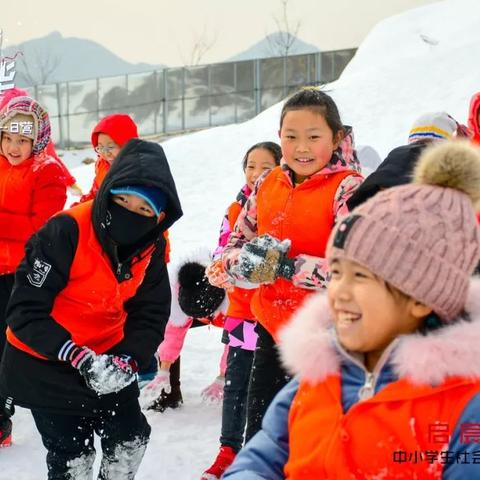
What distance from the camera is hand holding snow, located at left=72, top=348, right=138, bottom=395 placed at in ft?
8.43

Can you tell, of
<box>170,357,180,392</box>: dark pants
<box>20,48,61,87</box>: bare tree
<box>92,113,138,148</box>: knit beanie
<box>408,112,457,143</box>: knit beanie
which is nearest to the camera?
<box>408,112,457,143</box>: knit beanie

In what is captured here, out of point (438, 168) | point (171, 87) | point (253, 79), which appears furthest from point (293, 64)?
point (438, 168)

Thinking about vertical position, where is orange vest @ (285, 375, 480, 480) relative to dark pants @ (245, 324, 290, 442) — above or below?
above

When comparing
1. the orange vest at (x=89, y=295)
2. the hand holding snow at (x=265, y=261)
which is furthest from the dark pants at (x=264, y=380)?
the orange vest at (x=89, y=295)

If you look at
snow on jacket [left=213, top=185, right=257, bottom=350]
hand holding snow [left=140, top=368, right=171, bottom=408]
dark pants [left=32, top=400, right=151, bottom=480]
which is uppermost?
snow on jacket [left=213, top=185, right=257, bottom=350]

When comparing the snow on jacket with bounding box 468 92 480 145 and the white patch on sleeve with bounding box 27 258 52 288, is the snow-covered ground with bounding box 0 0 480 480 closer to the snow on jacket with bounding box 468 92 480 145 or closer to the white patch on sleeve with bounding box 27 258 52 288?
the white patch on sleeve with bounding box 27 258 52 288

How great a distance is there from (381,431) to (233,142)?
12.6 metres

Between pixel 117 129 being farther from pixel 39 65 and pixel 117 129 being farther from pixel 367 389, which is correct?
pixel 39 65

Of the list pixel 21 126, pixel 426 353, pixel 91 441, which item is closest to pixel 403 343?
pixel 426 353

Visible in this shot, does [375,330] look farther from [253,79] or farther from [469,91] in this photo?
[253,79]

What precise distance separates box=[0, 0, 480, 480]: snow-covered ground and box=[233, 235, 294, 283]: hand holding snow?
164 cm

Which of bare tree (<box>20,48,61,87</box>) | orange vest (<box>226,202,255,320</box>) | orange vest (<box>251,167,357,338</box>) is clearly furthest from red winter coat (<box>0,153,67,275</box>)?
bare tree (<box>20,48,61,87</box>)

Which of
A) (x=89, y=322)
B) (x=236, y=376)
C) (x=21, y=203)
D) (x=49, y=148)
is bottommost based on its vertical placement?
(x=236, y=376)

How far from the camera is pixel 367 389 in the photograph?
5.28 ft
